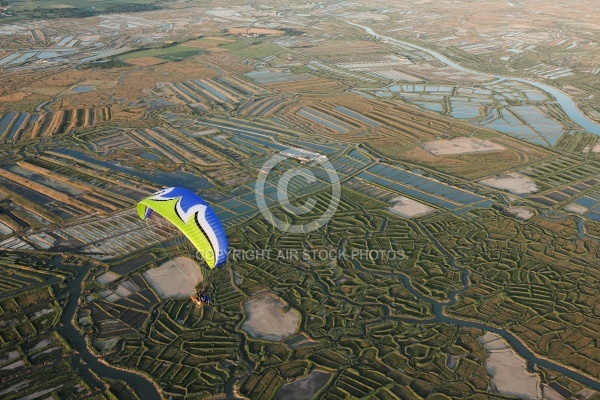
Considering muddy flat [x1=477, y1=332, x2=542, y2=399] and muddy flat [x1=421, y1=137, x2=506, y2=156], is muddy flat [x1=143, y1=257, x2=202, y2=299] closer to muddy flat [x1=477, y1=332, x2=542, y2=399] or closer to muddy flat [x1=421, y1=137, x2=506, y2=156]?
muddy flat [x1=477, y1=332, x2=542, y2=399]

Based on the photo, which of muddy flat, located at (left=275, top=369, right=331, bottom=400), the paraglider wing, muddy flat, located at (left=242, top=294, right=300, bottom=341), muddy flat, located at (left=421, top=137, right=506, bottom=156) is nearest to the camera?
muddy flat, located at (left=275, top=369, right=331, bottom=400)

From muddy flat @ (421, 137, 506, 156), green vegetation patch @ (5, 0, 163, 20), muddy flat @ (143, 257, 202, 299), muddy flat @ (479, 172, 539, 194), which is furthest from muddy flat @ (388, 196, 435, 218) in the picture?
green vegetation patch @ (5, 0, 163, 20)

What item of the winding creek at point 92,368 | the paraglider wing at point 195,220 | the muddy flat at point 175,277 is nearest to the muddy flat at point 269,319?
the muddy flat at point 175,277

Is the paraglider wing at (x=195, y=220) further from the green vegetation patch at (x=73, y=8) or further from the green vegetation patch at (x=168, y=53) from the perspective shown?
the green vegetation patch at (x=73, y=8)

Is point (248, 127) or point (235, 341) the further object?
point (248, 127)

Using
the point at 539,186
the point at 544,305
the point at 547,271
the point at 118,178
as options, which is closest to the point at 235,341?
the point at 544,305

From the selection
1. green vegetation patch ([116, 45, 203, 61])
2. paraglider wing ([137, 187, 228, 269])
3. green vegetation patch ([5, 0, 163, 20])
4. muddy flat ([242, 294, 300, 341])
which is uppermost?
paraglider wing ([137, 187, 228, 269])

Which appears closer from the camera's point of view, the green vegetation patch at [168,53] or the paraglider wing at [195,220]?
the paraglider wing at [195,220]

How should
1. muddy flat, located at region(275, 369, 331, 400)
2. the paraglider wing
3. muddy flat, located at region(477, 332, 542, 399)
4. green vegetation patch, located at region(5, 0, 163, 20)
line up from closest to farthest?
1. muddy flat, located at region(275, 369, 331, 400)
2. muddy flat, located at region(477, 332, 542, 399)
3. the paraglider wing
4. green vegetation patch, located at region(5, 0, 163, 20)

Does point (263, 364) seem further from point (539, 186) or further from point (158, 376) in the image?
point (539, 186)
